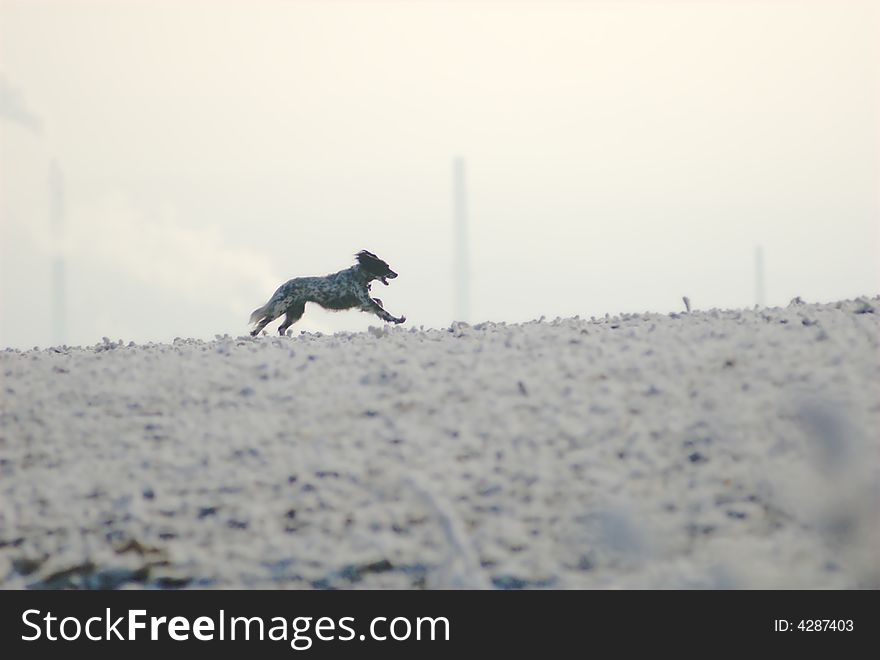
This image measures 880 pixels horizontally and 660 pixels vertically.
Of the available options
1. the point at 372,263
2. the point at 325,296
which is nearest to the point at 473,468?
the point at 325,296

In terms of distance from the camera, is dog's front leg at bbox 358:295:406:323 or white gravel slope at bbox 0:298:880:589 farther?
dog's front leg at bbox 358:295:406:323

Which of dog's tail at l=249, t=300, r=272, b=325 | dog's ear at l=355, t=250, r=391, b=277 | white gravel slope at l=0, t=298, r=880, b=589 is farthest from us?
dog's ear at l=355, t=250, r=391, b=277

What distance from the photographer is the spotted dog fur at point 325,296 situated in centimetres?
1525

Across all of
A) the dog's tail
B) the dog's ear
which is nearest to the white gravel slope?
the dog's tail

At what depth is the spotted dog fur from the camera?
600 inches

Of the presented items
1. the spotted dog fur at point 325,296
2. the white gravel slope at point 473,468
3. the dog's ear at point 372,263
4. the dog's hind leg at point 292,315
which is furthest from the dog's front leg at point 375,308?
the white gravel slope at point 473,468

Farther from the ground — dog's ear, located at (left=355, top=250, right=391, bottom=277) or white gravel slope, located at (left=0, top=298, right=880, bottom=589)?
dog's ear, located at (left=355, top=250, right=391, bottom=277)

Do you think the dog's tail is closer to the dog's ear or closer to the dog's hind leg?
the dog's hind leg

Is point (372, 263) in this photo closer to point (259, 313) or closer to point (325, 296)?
point (325, 296)

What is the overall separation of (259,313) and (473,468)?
29.8 feet

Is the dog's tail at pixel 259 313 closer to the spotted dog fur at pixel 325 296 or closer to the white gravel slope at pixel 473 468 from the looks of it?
the spotted dog fur at pixel 325 296

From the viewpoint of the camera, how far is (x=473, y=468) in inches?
266

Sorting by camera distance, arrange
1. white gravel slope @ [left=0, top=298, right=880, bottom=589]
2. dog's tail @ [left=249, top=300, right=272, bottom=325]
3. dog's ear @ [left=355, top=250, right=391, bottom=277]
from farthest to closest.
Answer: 1. dog's ear @ [left=355, top=250, right=391, bottom=277]
2. dog's tail @ [left=249, top=300, right=272, bottom=325]
3. white gravel slope @ [left=0, top=298, right=880, bottom=589]

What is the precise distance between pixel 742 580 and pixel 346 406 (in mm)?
3653
